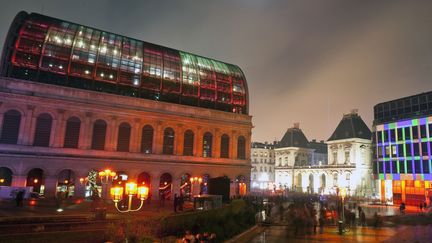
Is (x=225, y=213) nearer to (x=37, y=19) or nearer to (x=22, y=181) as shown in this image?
(x=22, y=181)

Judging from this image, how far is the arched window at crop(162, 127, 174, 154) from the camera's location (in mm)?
54188

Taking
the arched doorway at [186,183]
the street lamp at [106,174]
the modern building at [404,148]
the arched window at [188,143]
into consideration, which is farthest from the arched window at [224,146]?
the modern building at [404,148]

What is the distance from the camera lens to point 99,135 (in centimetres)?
4894

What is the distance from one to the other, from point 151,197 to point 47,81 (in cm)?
2302

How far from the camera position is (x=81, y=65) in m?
49.6

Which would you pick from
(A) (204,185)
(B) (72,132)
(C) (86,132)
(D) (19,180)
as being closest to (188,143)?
(A) (204,185)

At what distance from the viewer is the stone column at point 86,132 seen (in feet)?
155

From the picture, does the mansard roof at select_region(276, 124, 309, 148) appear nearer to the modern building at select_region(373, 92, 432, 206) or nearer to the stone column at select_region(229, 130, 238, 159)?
the modern building at select_region(373, 92, 432, 206)

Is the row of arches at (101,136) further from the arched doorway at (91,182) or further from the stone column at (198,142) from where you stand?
the arched doorway at (91,182)

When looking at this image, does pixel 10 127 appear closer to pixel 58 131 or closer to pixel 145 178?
pixel 58 131

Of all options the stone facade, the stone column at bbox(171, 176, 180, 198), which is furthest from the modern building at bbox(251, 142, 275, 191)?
the stone column at bbox(171, 176, 180, 198)

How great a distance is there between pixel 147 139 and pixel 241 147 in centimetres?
1896

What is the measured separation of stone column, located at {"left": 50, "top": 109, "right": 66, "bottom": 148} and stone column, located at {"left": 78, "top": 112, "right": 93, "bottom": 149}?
95.2 inches

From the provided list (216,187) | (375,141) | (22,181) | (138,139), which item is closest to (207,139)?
(138,139)
